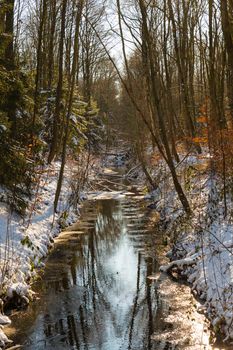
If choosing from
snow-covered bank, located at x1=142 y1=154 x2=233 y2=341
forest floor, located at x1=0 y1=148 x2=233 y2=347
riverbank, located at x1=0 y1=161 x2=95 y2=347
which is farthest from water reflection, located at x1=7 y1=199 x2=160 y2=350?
snow-covered bank, located at x1=142 y1=154 x2=233 y2=341

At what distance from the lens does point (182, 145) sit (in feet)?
76.5

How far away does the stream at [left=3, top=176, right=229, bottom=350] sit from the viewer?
7.14 m

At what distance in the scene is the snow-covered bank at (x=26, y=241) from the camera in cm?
841

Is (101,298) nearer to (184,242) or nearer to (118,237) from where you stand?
(184,242)

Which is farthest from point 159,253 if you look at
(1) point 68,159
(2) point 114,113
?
(2) point 114,113

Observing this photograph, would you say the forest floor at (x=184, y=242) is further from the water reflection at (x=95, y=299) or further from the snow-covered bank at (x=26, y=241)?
the water reflection at (x=95, y=299)

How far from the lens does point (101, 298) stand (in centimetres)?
905

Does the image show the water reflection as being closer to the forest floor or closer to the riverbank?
the riverbank

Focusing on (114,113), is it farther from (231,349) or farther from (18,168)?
(231,349)

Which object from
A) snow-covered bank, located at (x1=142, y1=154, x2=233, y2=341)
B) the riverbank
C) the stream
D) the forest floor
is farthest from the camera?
the riverbank

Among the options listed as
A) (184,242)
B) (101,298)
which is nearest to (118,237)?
(184,242)

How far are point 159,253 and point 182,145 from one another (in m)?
12.1

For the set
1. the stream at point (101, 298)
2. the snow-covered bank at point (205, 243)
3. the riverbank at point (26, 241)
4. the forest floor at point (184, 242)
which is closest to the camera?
the stream at point (101, 298)

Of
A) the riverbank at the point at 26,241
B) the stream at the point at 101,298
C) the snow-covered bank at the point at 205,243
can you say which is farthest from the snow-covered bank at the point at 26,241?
the snow-covered bank at the point at 205,243
